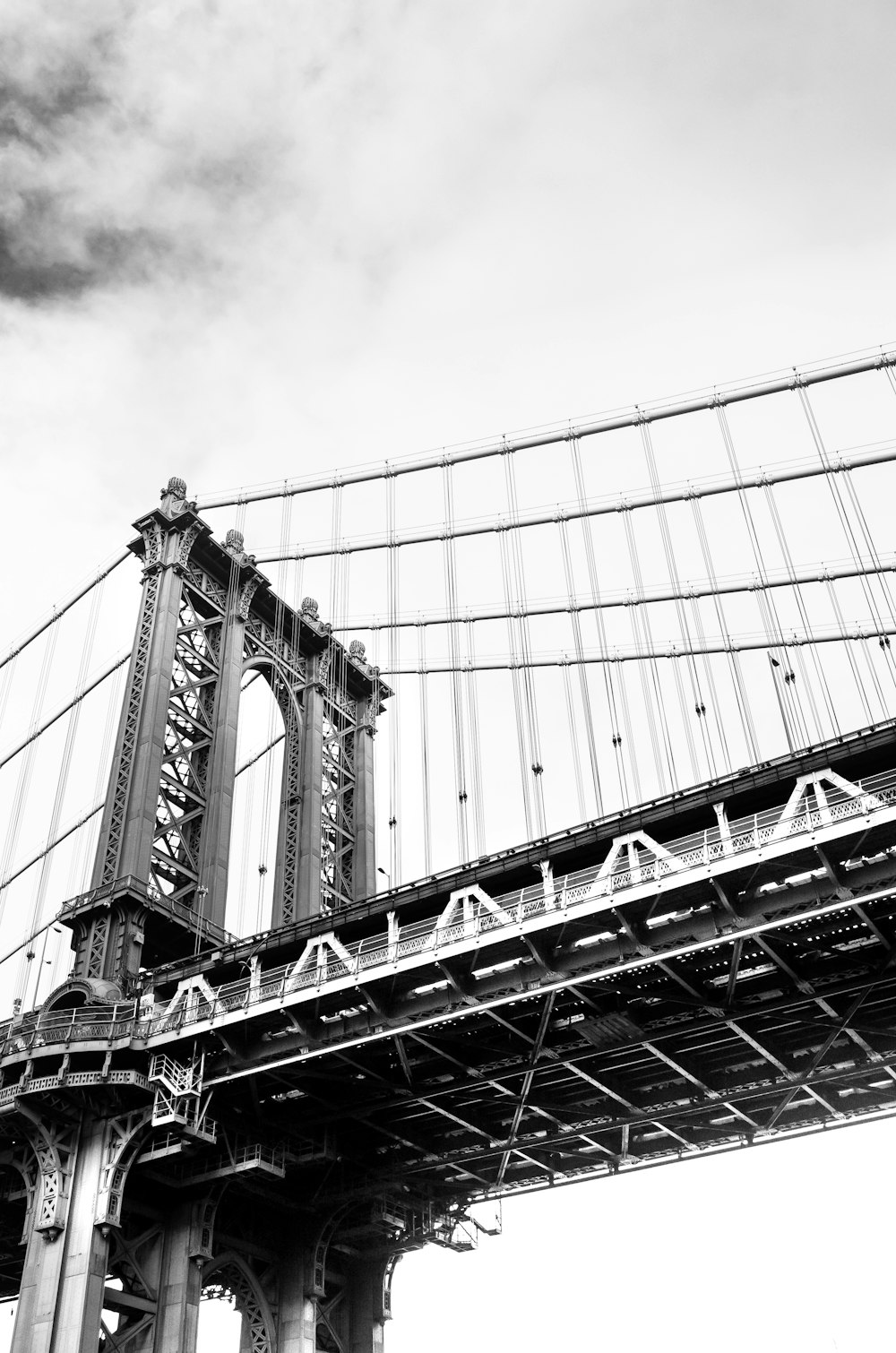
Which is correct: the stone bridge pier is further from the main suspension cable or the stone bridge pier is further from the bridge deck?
the main suspension cable

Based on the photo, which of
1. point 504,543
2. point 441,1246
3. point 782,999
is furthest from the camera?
point 504,543

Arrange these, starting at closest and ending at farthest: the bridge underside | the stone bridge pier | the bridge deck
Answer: the bridge deck, the bridge underside, the stone bridge pier

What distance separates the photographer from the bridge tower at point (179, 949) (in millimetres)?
41656

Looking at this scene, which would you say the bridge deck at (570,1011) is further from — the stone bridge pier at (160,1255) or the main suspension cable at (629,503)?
the main suspension cable at (629,503)

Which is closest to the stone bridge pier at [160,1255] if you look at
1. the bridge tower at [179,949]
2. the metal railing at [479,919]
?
the bridge tower at [179,949]

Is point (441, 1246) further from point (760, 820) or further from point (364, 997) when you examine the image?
point (760, 820)

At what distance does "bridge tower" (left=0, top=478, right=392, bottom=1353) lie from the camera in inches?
1640

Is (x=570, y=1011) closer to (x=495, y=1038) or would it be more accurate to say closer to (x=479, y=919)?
(x=495, y=1038)

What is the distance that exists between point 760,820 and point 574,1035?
11050 mm

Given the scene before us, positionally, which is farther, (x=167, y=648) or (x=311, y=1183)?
(x=167, y=648)

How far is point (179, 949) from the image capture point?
5025 centimetres

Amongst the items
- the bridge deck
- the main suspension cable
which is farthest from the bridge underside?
the main suspension cable

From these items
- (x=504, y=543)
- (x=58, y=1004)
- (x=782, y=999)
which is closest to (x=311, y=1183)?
(x=58, y=1004)

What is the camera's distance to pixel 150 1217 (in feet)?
146
